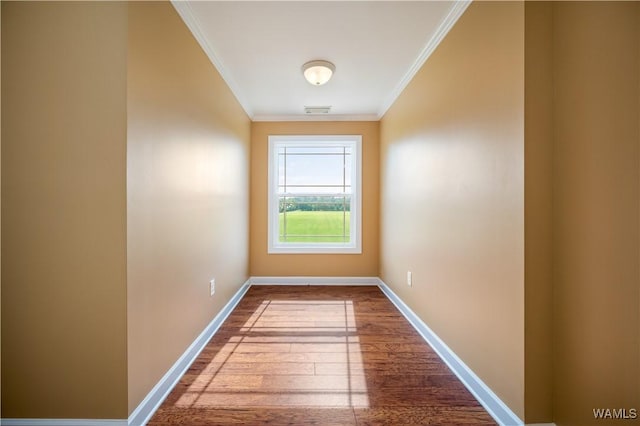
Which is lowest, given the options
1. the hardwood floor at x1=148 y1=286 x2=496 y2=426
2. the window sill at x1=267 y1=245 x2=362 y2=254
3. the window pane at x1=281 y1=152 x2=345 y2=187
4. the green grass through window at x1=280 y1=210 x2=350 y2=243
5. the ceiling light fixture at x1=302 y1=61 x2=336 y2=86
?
the hardwood floor at x1=148 y1=286 x2=496 y2=426

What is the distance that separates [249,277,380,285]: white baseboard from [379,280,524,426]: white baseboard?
53.4 inches

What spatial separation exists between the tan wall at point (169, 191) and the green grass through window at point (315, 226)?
1558mm

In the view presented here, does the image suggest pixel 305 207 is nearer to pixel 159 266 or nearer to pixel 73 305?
pixel 159 266

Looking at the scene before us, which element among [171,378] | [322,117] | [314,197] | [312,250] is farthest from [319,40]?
[312,250]

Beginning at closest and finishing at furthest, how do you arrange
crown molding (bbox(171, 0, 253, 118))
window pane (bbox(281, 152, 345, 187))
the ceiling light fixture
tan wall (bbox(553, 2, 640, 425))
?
tan wall (bbox(553, 2, 640, 425))
crown molding (bbox(171, 0, 253, 118))
the ceiling light fixture
window pane (bbox(281, 152, 345, 187))

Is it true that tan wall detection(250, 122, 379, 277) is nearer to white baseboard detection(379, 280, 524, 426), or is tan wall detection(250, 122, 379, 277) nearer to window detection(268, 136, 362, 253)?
window detection(268, 136, 362, 253)

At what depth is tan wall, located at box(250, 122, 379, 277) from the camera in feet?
12.9

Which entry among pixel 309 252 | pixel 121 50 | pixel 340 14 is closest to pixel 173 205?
pixel 121 50

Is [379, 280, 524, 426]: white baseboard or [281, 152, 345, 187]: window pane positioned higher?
[281, 152, 345, 187]: window pane

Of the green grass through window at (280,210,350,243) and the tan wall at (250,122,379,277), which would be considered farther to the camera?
the green grass through window at (280,210,350,243)

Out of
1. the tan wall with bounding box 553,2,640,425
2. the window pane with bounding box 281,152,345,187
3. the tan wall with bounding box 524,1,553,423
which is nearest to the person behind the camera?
the tan wall with bounding box 553,2,640,425

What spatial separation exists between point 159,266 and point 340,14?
1943 mm

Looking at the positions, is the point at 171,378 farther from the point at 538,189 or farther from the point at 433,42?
the point at 433,42

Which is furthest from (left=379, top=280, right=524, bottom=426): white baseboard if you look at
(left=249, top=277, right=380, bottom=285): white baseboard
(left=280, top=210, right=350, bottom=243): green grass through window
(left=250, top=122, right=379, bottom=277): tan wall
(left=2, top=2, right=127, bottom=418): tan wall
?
(left=2, top=2, right=127, bottom=418): tan wall
